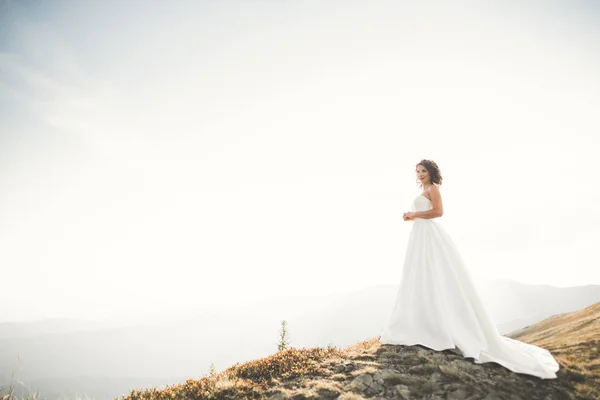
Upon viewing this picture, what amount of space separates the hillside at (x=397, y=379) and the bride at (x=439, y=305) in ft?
0.95

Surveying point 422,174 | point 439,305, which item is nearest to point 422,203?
point 422,174

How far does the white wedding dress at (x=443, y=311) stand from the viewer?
Result: 26.6 feet

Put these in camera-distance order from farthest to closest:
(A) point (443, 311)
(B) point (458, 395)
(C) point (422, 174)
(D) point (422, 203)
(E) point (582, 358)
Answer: (C) point (422, 174) < (D) point (422, 203) < (A) point (443, 311) < (E) point (582, 358) < (B) point (458, 395)

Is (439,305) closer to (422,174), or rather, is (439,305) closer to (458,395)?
(458,395)

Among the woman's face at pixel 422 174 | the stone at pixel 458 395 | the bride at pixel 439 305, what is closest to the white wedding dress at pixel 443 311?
the bride at pixel 439 305

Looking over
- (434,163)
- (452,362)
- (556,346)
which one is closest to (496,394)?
(452,362)

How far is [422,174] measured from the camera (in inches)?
412

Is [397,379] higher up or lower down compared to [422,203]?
lower down

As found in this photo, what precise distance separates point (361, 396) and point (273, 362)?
346 centimetres

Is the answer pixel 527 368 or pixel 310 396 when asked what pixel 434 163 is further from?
pixel 310 396

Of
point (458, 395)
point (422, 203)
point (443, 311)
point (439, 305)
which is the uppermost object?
point (422, 203)

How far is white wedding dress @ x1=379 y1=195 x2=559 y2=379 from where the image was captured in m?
8.10

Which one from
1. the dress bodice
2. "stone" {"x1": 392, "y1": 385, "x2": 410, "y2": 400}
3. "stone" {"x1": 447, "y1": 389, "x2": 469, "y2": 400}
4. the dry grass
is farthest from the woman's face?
"stone" {"x1": 392, "y1": 385, "x2": 410, "y2": 400}

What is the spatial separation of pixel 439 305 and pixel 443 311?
0.63 feet
